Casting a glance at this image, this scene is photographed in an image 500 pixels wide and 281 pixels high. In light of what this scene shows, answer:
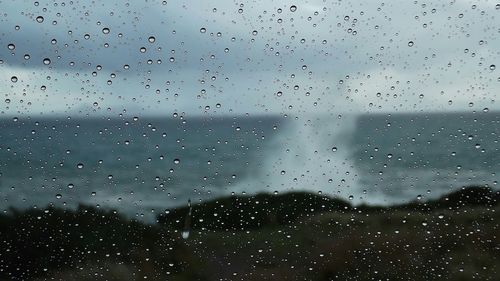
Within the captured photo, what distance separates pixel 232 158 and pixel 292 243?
42 cm

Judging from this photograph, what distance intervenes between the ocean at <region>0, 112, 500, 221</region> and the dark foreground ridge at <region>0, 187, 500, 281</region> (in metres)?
0.06

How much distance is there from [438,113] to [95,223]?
1.39 metres

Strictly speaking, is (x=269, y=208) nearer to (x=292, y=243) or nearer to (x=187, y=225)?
(x=292, y=243)

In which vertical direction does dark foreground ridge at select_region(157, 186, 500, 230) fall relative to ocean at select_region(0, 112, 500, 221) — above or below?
below

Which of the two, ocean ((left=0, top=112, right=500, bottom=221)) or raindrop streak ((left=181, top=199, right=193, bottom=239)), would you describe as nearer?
ocean ((left=0, top=112, right=500, bottom=221))

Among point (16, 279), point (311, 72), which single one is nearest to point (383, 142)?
point (311, 72)

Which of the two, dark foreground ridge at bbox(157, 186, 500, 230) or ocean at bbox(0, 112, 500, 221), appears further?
dark foreground ridge at bbox(157, 186, 500, 230)

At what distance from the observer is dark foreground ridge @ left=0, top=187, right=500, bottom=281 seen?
1.83 m

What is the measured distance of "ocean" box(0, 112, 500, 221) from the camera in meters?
1.76

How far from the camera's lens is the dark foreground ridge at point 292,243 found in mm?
1830

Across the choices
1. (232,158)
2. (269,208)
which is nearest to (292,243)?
(269,208)

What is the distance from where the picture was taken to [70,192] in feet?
5.94

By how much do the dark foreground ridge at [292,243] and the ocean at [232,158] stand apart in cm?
6

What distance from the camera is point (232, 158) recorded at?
6.14 feet
